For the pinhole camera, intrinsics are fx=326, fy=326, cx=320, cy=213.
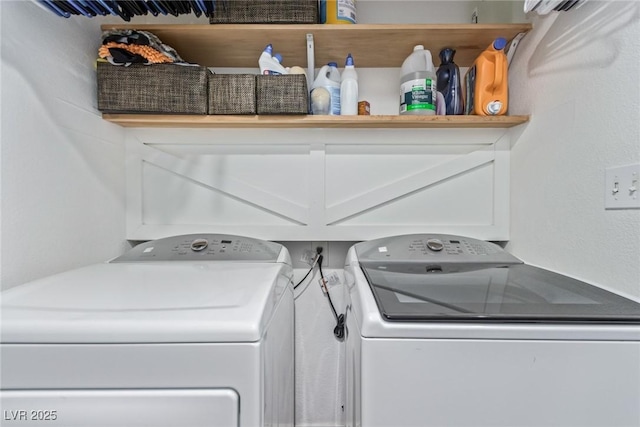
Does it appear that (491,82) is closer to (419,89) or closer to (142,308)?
(419,89)

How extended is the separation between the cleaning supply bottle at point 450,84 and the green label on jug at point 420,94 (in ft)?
0.38

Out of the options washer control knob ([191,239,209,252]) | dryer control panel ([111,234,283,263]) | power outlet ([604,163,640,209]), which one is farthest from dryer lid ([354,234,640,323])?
washer control knob ([191,239,209,252])

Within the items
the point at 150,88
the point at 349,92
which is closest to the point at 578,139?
the point at 349,92

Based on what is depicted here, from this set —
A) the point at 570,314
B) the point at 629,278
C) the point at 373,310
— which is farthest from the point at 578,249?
the point at 373,310

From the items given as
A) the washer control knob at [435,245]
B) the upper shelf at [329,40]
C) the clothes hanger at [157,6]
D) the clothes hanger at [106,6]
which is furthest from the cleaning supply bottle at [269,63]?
the washer control knob at [435,245]

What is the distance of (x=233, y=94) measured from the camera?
56.7 inches

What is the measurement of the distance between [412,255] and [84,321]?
1.15 metres

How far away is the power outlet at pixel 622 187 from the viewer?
3.10ft

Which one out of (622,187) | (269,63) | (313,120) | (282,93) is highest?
(269,63)

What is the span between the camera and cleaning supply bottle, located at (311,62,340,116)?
59.9 inches

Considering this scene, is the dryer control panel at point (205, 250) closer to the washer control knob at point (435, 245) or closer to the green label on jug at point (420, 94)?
the washer control knob at point (435, 245)

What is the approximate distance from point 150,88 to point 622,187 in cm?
178

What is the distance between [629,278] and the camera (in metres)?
0.98

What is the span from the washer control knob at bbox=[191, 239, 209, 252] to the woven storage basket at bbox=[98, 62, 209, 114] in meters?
0.59
